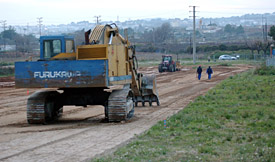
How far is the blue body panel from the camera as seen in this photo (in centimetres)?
1434

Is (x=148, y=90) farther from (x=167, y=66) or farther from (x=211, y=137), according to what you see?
(x=167, y=66)

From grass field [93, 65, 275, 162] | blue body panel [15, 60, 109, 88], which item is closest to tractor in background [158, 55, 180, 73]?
grass field [93, 65, 275, 162]

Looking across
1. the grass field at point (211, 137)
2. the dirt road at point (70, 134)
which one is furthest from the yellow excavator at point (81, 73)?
the grass field at point (211, 137)

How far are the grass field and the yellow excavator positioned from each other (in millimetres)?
2331

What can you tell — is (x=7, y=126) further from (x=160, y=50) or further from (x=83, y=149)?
(x=160, y=50)

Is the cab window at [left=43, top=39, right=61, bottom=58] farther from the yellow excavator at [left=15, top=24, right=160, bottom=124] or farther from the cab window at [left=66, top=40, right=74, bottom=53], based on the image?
the cab window at [left=66, top=40, right=74, bottom=53]

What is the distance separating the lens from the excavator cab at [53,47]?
50.5 feet

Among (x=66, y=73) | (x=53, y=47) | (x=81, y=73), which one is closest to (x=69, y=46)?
(x=53, y=47)

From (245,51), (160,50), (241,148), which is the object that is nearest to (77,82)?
(241,148)

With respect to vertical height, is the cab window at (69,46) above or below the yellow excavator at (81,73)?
above

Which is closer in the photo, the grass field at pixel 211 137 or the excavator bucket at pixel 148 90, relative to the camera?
the grass field at pixel 211 137

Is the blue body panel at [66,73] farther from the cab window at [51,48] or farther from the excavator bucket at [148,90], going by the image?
the excavator bucket at [148,90]

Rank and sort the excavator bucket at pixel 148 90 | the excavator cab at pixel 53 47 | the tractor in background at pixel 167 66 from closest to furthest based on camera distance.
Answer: the excavator cab at pixel 53 47 → the excavator bucket at pixel 148 90 → the tractor in background at pixel 167 66

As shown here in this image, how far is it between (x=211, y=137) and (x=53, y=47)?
6848 millimetres
